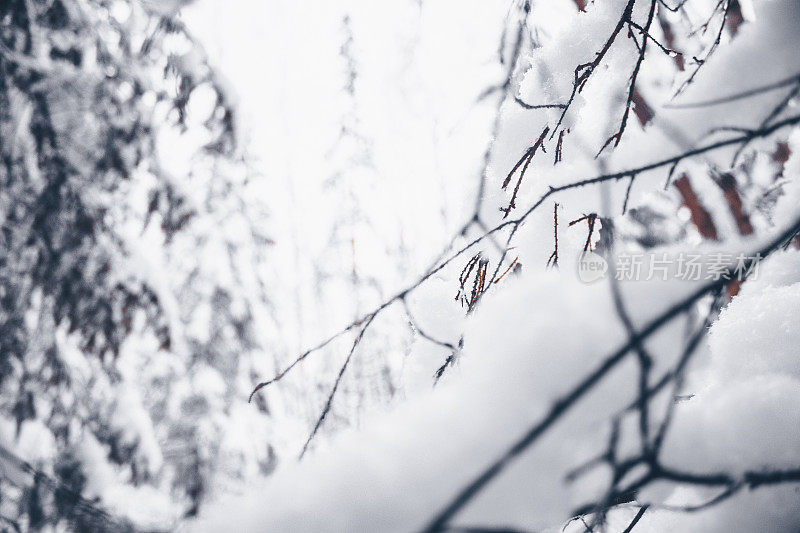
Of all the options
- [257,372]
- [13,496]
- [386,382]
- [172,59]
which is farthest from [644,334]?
[386,382]

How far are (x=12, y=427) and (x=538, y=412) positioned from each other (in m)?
3.22

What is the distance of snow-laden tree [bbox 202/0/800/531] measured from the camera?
398 millimetres

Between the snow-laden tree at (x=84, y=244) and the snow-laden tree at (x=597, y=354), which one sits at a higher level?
the snow-laden tree at (x=84, y=244)

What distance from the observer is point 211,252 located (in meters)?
4.07

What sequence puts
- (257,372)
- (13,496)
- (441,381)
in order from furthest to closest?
(257,372) < (13,496) < (441,381)

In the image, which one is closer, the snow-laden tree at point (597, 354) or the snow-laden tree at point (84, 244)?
the snow-laden tree at point (597, 354)

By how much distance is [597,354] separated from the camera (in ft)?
1.49

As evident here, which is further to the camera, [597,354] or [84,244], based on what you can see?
[84,244]

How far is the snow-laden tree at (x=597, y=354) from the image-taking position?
40 cm

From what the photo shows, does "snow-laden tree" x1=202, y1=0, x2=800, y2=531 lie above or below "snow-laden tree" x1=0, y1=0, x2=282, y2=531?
below

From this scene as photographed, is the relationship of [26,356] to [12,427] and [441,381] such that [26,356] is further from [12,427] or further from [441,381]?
[441,381]

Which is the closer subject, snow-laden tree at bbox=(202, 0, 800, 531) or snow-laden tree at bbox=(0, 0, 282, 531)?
snow-laden tree at bbox=(202, 0, 800, 531)

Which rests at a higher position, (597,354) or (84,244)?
(84,244)

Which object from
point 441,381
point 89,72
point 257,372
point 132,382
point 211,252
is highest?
point 211,252
